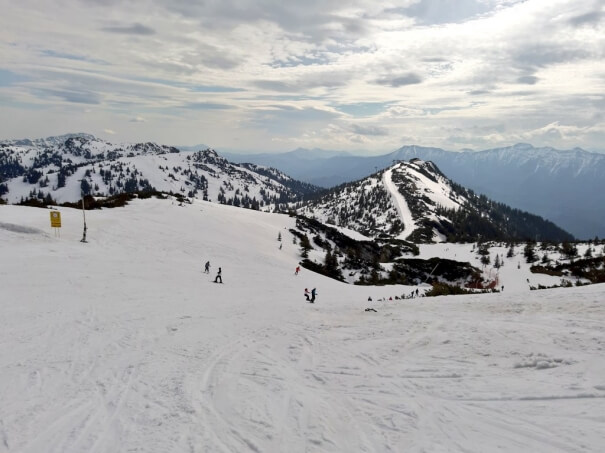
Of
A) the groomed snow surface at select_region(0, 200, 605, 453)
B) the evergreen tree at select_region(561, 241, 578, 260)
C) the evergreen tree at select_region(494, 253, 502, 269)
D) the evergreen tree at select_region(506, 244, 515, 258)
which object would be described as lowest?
the evergreen tree at select_region(494, 253, 502, 269)

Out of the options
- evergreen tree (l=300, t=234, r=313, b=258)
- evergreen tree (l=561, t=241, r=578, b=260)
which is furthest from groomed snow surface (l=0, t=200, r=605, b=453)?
evergreen tree (l=561, t=241, r=578, b=260)

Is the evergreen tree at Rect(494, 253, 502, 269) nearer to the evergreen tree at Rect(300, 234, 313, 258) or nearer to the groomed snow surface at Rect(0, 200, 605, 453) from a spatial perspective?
the evergreen tree at Rect(300, 234, 313, 258)

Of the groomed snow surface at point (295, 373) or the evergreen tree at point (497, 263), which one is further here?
the evergreen tree at point (497, 263)

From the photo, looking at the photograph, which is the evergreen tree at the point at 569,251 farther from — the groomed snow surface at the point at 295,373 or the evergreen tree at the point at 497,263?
the groomed snow surface at the point at 295,373

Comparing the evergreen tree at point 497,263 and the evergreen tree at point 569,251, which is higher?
the evergreen tree at point 569,251

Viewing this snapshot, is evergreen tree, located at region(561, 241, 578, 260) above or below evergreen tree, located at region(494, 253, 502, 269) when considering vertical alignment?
above

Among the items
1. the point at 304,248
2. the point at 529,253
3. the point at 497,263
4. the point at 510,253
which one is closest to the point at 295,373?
the point at 304,248

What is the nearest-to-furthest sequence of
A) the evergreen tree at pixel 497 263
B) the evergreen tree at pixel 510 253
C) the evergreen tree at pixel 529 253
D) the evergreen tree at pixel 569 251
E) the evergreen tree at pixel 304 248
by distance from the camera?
the evergreen tree at pixel 569 251 → the evergreen tree at pixel 304 248 → the evergreen tree at pixel 497 263 → the evergreen tree at pixel 529 253 → the evergreen tree at pixel 510 253

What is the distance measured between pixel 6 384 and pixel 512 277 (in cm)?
8282

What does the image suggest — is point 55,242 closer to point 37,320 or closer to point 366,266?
point 37,320

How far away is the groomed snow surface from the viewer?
800 cm

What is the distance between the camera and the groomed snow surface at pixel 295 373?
315 inches

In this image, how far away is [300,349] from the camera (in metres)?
14.1

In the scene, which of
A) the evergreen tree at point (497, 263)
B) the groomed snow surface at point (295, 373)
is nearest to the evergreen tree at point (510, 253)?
the evergreen tree at point (497, 263)
